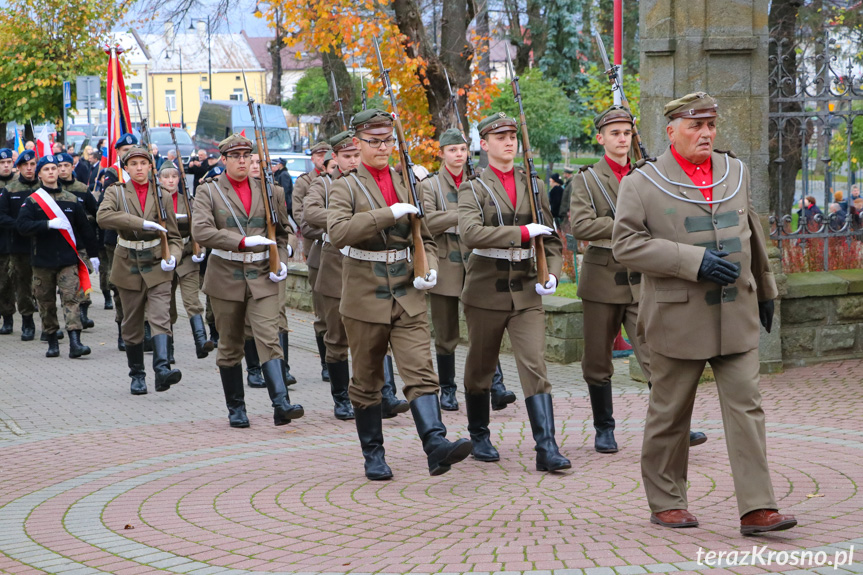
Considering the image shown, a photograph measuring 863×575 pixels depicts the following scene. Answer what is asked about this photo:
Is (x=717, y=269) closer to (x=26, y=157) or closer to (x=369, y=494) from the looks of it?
(x=369, y=494)

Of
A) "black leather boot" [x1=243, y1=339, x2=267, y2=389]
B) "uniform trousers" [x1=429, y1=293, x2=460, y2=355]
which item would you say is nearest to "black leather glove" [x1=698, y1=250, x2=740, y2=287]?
"uniform trousers" [x1=429, y1=293, x2=460, y2=355]

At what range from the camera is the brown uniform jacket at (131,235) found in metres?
11.0

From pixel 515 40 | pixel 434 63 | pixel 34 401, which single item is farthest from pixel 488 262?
pixel 515 40

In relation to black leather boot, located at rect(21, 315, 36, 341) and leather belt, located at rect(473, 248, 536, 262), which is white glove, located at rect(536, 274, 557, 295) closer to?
leather belt, located at rect(473, 248, 536, 262)

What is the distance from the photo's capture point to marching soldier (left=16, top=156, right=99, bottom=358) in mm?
13508

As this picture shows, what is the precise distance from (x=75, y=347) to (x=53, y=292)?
748 millimetres

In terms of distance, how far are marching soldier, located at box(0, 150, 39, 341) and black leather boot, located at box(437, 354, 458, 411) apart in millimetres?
6574

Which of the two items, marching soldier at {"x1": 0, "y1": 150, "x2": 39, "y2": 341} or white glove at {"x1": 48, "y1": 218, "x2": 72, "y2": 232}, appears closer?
white glove at {"x1": 48, "y1": 218, "x2": 72, "y2": 232}

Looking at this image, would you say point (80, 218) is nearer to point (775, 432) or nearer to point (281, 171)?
point (281, 171)

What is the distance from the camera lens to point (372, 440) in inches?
288

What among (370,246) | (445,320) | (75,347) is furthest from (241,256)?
(75,347)

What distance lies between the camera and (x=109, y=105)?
1503cm

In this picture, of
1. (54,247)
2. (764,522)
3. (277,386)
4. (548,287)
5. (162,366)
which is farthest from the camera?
(54,247)

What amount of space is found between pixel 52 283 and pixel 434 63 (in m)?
6.82
